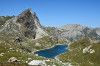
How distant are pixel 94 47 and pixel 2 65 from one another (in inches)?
3740

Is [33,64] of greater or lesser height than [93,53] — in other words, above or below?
above

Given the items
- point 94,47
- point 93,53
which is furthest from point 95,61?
point 94,47

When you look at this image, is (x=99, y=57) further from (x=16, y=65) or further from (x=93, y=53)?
(x=16, y=65)

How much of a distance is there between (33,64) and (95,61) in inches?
2769

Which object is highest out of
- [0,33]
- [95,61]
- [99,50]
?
[0,33]

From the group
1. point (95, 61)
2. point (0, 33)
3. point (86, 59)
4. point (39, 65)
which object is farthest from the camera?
point (0, 33)

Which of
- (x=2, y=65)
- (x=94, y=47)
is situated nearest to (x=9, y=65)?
(x=2, y=65)

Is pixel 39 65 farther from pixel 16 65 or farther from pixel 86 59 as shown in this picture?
pixel 86 59

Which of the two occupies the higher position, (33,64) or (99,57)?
(33,64)

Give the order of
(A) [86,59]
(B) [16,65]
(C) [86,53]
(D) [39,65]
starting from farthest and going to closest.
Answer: (C) [86,53] → (A) [86,59] → (D) [39,65] → (B) [16,65]

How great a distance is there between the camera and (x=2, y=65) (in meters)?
21.0

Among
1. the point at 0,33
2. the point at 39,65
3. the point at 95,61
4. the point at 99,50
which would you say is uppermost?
the point at 0,33

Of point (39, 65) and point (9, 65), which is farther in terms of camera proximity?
point (39, 65)

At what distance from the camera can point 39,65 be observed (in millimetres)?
24938
